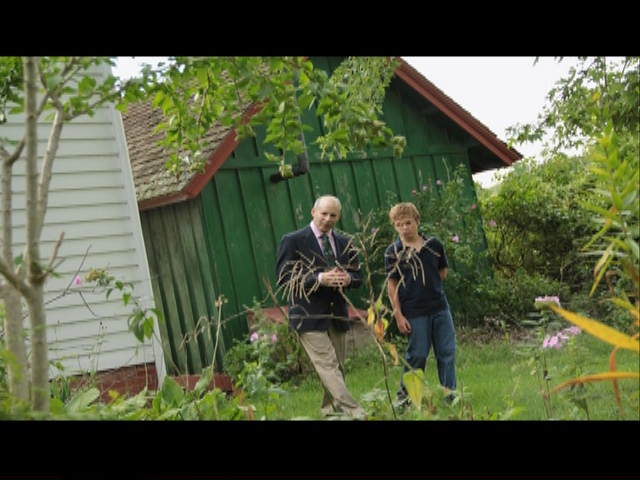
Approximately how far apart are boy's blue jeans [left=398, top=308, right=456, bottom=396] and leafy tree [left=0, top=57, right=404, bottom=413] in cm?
147

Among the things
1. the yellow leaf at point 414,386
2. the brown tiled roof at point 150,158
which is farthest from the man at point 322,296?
the brown tiled roof at point 150,158

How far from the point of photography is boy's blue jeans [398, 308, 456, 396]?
475 centimetres

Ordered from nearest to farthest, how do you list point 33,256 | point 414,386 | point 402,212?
1. point 33,256
2. point 414,386
3. point 402,212

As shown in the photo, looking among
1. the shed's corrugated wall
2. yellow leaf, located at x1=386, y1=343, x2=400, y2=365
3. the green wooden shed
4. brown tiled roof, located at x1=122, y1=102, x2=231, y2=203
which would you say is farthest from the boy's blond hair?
the shed's corrugated wall

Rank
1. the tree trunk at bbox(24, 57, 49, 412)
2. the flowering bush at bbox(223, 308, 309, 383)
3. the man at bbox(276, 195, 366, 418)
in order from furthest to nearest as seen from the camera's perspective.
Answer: the flowering bush at bbox(223, 308, 309, 383) → the man at bbox(276, 195, 366, 418) → the tree trunk at bbox(24, 57, 49, 412)

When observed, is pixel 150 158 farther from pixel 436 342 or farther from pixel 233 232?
pixel 436 342

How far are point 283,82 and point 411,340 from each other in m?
2.14

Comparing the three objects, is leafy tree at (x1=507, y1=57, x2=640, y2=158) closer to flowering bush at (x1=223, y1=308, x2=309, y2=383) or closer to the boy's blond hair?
the boy's blond hair

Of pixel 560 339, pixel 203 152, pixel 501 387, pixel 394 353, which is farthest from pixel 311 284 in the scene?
pixel 203 152

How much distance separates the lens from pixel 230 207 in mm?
8367

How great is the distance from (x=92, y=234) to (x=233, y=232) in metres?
2.78

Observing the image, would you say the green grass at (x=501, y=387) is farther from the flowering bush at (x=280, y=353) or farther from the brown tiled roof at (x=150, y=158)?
the brown tiled roof at (x=150, y=158)

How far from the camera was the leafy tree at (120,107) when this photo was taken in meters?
2.29
